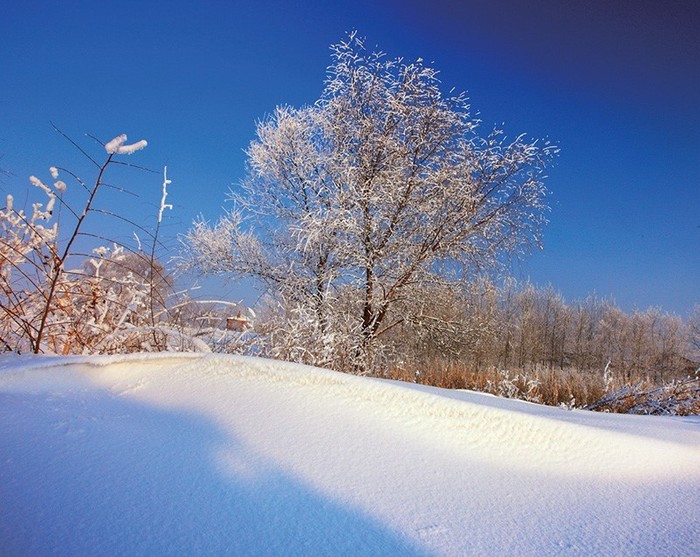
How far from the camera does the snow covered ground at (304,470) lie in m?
0.87

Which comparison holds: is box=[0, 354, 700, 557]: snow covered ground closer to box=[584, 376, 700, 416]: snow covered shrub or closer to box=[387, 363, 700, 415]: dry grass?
box=[584, 376, 700, 416]: snow covered shrub

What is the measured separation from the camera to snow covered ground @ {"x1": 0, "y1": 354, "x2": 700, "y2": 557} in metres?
0.87

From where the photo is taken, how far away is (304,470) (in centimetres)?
109

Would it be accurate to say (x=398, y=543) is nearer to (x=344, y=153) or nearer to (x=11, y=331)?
(x=11, y=331)

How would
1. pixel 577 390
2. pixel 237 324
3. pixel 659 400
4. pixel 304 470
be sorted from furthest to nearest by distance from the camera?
pixel 577 390 → pixel 659 400 → pixel 237 324 → pixel 304 470

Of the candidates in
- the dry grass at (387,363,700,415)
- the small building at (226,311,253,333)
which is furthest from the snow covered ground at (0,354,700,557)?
the dry grass at (387,363,700,415)

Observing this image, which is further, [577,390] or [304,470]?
[577,390]

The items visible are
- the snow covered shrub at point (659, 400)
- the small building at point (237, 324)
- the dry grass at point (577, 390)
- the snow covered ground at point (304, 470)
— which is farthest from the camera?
the dry grass at point (577, 390)

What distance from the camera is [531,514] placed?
3.27ft

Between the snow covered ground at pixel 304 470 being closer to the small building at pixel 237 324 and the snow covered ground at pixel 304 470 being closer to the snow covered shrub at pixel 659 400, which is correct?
the small building at pixel 237 324

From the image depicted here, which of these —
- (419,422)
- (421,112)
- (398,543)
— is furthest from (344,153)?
(398,543)

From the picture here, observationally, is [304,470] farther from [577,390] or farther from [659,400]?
[577,390]

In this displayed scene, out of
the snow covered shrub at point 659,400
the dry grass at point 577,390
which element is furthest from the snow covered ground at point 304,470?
the dry grass at point 577,390

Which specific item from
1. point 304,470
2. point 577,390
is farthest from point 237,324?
point 577,390
